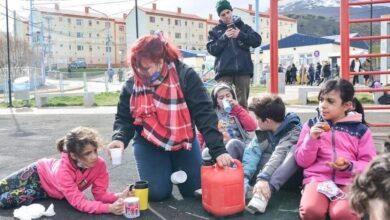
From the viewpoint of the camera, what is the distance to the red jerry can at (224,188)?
2.89 metres

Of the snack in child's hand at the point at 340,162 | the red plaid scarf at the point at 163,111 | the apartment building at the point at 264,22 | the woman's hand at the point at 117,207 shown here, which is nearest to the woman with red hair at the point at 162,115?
the red plaid scarf at the point at 163,111

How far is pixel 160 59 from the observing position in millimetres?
3135

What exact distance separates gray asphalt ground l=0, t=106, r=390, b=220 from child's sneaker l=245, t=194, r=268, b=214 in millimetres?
40

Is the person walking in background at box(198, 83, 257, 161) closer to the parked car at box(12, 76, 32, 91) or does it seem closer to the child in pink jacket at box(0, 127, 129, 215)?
the child in pink jacket at box(0, 127, 129, 215)

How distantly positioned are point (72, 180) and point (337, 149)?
72.4 inches

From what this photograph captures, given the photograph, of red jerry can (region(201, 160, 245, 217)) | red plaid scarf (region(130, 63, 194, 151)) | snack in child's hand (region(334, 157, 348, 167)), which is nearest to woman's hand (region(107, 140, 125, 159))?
red plaid scarf (region(130, 63, 194, 151))

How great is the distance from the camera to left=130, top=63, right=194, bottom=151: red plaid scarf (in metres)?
3.19

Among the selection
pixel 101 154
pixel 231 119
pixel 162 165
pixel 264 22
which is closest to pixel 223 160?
pixel 162 165

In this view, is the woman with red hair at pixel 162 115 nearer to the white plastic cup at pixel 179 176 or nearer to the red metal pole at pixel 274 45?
the white plastic cup at pixel 179 176

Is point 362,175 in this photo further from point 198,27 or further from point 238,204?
point 198,27

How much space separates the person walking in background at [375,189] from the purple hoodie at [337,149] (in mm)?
1860

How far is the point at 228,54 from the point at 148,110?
2221mm

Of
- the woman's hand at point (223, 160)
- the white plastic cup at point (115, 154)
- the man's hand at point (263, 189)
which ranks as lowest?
the man's hand at point (263, 189)

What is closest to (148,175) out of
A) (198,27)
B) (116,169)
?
(116,169)
